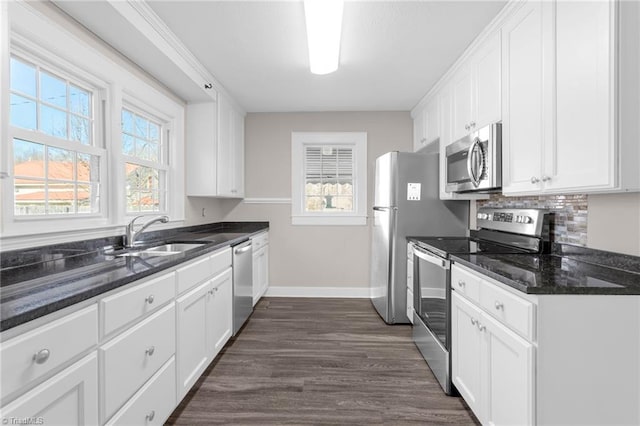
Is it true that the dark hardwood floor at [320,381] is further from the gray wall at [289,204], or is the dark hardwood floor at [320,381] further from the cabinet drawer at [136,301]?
the gray wall at [289,204]

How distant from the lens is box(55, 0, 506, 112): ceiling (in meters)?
2.03

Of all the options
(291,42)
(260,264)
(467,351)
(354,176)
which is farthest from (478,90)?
(260,264)

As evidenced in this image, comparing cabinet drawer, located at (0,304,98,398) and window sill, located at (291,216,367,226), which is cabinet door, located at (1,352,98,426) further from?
window sill, located at (291,216,367,226)

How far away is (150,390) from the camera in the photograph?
60.7 inches

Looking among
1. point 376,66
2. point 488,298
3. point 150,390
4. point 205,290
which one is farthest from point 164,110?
point 488,298

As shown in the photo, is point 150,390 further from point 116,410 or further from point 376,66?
point 376,66

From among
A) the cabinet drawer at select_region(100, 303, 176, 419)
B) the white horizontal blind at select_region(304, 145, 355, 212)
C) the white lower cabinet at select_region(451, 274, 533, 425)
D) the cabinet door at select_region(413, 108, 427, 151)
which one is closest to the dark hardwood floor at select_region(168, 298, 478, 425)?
the white lower cabinet at select_region(451, 274, 533, 425)

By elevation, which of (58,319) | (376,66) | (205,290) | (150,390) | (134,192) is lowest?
(150,390)

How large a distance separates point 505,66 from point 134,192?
9.45 ft

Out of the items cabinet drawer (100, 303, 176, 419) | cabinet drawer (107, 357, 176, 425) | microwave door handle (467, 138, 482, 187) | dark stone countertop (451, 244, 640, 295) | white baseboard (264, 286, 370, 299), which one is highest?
microwave door handle (467, 138, 482, 187)

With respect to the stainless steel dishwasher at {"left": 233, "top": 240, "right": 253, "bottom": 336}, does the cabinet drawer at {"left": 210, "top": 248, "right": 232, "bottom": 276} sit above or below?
above

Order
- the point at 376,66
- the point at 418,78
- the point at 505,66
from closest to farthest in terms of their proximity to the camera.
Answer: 1. the point at 505,66
2. the point at 376,66
3. the point at 418,78

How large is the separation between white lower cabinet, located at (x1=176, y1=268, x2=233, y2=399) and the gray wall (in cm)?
169

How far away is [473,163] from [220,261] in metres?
2.03
